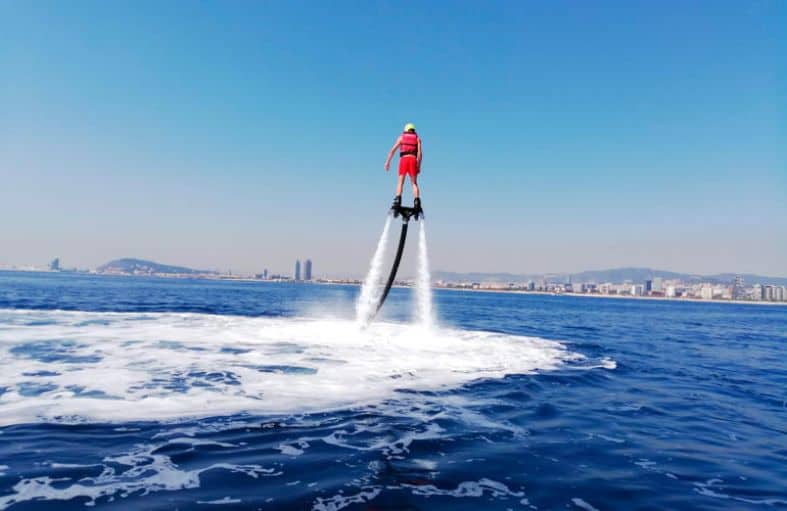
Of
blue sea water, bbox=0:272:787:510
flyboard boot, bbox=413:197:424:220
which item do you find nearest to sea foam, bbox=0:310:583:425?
blue sea water, bbox=0:272:787:510

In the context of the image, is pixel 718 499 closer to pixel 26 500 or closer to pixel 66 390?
pixel 26 500

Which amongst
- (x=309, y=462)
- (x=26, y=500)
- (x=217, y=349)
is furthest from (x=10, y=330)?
(x=309, y=462)

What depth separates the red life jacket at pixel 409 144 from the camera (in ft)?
48.5

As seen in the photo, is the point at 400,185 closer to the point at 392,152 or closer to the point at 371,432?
the point at 392,152

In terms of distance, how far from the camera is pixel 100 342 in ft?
60.1

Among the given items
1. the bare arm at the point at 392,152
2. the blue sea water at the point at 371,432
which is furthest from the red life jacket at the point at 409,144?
the blue sea water at the point at 371,432

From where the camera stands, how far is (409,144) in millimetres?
14836

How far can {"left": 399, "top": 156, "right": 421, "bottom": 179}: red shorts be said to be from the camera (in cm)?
1477

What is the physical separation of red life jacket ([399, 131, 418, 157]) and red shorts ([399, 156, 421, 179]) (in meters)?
0.18

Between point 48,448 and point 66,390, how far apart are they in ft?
14.0

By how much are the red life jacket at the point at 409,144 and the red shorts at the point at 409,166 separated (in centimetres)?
18

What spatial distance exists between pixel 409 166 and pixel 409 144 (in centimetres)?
76

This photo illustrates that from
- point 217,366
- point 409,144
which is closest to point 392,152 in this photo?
point 409,144

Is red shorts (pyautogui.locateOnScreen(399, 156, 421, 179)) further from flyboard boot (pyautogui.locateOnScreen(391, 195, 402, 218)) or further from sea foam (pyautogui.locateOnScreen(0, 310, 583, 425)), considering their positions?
sea foam (pyautogui.locateOnScreen(0, 310, 583, 425))
